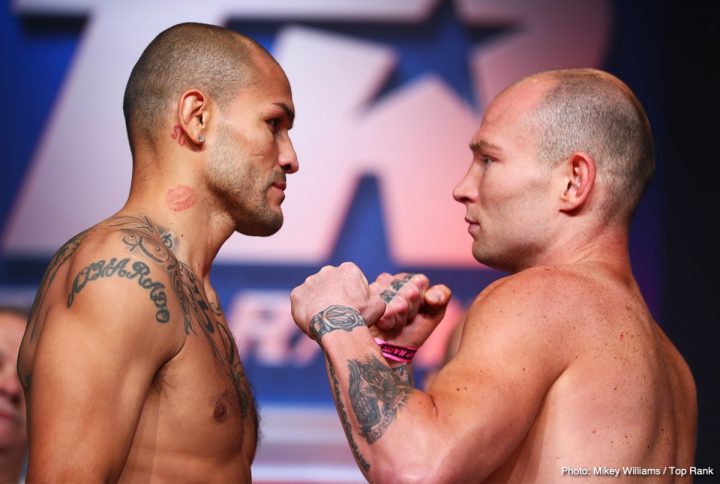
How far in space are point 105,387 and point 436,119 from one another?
8.34ft

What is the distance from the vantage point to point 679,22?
3.84 meters

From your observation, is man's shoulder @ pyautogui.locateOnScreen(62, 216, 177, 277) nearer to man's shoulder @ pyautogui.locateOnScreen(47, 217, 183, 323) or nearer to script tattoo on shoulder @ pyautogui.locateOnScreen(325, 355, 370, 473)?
man's shoulder @ pyautogui.locateOnScreen(47, 217, 183, 323)

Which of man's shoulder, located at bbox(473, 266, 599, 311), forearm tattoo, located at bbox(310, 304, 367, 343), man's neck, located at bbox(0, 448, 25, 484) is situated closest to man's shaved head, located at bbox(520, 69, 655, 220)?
man's shoulder, located at bbox(473, 266, 599, 311)

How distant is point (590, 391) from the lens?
1.70 meters

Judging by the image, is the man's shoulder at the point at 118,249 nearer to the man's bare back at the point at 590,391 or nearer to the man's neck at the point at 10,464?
the man's bare back at the point at 590,391

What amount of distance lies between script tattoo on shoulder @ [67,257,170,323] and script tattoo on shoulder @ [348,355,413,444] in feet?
1.27

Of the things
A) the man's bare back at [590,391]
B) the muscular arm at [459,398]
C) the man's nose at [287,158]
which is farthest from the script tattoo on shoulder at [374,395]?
the man's nose at [287,158]

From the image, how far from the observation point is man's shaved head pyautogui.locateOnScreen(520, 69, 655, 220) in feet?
6.40

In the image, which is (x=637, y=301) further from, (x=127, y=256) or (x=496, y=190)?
(x=127, y=256)

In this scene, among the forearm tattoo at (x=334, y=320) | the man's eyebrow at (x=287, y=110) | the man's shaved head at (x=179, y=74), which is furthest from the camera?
the man's eyebrow at (x=287, y=110)

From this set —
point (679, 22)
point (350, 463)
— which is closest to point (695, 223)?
point (679, 22)

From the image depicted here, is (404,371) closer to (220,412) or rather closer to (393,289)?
(393,289)

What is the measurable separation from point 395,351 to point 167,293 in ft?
2.01

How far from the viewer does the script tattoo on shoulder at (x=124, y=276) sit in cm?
170
